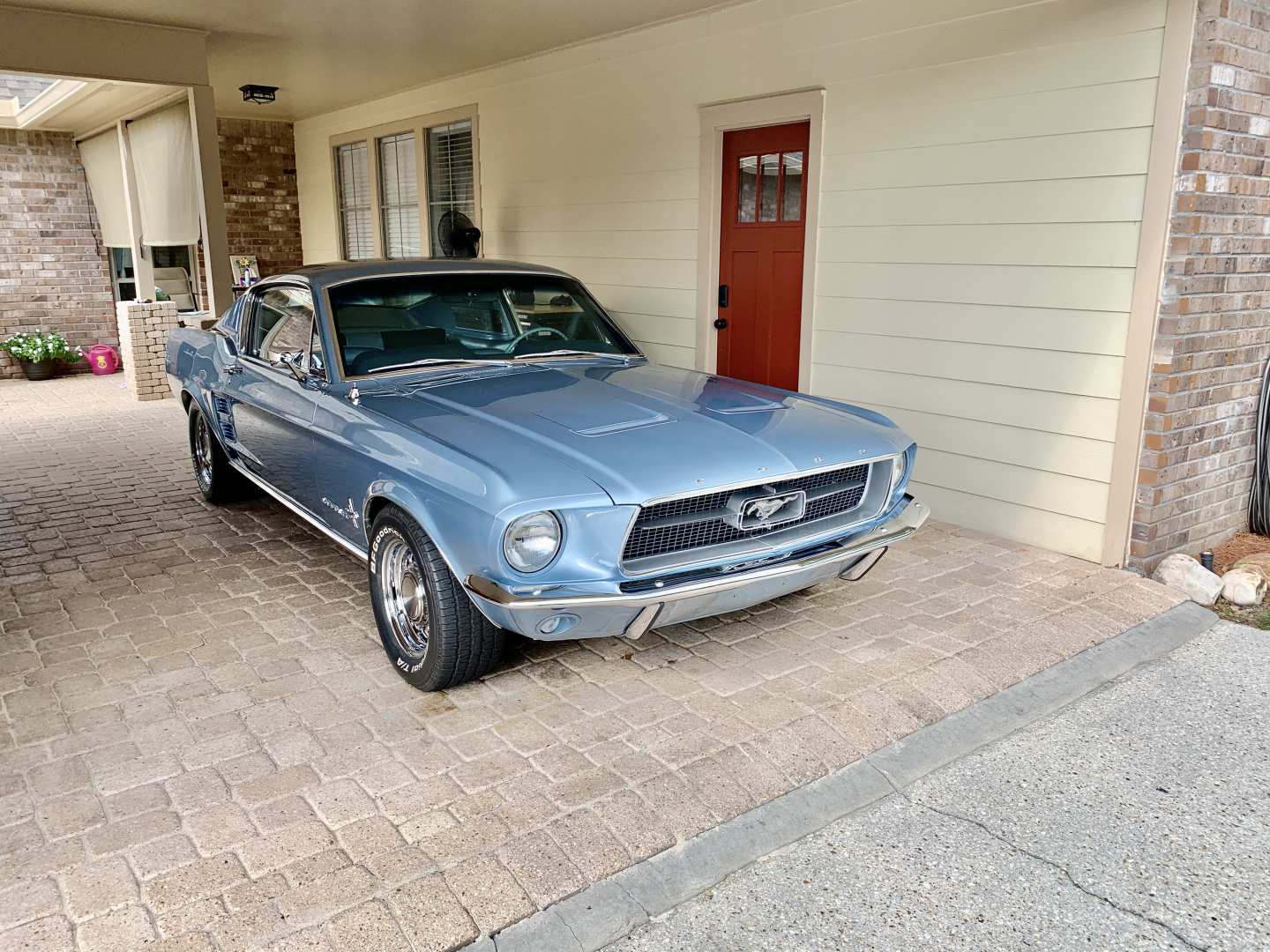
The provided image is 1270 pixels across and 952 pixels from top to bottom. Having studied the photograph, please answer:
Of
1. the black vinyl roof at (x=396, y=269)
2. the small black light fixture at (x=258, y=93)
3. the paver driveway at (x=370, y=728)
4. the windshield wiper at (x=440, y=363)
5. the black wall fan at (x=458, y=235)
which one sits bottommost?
the paver driveway at (x=370, y=728)

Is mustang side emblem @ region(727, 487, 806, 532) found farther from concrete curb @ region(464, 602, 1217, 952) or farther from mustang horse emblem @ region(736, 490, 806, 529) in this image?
concrete curb @ region(464, 602, 1217, 952)

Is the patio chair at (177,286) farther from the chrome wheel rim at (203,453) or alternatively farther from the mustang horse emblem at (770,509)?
the mustang horse emblem at (770,509)

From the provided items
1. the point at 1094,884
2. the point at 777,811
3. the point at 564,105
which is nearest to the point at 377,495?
the point at 777,811

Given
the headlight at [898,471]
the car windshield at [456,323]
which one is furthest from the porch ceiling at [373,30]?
the headlight at [898,471]

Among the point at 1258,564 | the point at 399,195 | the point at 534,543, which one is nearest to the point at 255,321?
the point at 534,543

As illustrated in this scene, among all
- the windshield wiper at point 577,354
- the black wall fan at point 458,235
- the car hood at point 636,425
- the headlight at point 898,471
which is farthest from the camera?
the black wall fan at point 458,235

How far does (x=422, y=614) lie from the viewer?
11.2ft

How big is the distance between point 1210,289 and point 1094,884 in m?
3.21

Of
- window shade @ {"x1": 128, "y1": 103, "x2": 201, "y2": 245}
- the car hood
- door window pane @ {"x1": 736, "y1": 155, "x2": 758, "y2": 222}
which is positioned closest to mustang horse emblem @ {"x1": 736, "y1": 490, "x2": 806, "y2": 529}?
the car hood

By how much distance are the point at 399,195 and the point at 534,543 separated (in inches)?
343

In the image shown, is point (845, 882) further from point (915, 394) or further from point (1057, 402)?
point (915, 394)

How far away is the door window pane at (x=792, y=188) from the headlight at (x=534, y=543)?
3.91 m

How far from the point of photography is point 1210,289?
14.8 ft

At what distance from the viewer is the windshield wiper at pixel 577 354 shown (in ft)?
14.2
